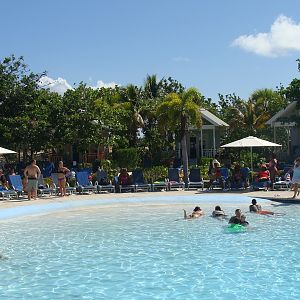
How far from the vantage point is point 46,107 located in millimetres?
27094

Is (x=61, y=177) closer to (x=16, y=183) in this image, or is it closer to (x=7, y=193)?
(x=16, y=183)

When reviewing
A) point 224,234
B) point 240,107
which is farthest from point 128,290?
point 240,107

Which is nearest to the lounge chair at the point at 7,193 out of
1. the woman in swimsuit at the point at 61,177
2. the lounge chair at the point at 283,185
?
the woman in swimsuit at the point at 61,177

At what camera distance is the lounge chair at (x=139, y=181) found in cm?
2070

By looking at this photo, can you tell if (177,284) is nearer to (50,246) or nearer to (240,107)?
(50,246)

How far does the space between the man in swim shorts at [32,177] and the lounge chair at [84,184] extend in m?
2.23

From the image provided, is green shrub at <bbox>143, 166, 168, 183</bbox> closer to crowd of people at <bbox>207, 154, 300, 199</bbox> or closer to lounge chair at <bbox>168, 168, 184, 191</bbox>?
lounge chair at <bbox>168, 168, 184, 191</bbox>

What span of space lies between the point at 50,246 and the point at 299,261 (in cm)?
543

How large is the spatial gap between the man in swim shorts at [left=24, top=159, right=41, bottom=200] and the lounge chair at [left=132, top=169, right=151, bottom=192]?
4.10 meters

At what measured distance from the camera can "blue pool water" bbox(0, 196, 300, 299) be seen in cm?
833

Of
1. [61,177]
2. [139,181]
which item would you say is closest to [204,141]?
[139,181]

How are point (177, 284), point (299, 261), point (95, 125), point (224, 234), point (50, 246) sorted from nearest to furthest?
point (177, 284) → point (299, 261) → point (50, 246) → point (224, 234) → point (95, 125)

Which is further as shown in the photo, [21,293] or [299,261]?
[299,261]

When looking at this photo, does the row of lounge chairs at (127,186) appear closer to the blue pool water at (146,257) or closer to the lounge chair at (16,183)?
the lounge chair at (16,183)
